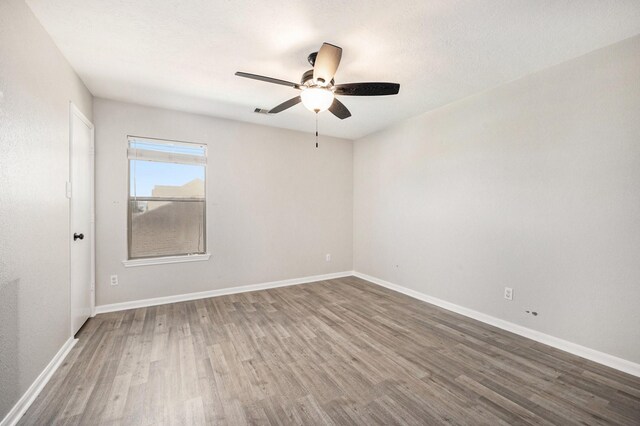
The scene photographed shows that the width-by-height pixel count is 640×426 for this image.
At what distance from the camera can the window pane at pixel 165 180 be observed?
350 centimetres

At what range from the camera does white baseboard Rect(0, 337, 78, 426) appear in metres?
1.55

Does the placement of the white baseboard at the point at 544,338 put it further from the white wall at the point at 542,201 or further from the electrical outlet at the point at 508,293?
the electrical outlet at the point at 508,293

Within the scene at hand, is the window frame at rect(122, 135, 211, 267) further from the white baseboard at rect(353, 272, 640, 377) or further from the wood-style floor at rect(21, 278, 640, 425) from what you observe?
the white baseboard at rect(353, 272, 640, 377)

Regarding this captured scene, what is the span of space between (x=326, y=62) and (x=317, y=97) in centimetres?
27

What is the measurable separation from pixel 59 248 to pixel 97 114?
185 cm

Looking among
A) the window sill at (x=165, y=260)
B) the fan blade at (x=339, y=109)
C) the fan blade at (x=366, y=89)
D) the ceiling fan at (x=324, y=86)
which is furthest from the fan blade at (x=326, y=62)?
the window sill at (x=165, y=260)

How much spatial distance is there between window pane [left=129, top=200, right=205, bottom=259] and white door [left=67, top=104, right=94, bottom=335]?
467 mm

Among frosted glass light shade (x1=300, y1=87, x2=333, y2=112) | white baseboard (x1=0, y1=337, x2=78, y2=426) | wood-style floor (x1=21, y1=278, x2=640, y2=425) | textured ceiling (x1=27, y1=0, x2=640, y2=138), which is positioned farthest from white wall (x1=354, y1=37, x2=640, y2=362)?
white baseboard (x1=0, y1=337, x2=78, y2=426)

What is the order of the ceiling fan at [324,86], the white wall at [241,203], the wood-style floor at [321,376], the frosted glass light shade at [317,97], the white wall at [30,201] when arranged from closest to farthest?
the white wall at [30,201] < the wood-style floor at [321,376] < the ceiling fan at [324,86] < the frosted glass light shade at [317,97] < the white wall at [241,203]

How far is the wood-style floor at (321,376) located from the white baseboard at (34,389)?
1.7 inches

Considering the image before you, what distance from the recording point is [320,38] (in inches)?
81.9

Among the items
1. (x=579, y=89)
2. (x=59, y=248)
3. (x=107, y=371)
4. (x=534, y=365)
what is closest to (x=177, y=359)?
A: (x=107, y=371)

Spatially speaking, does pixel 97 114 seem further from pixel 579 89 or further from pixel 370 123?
pixel 579 89

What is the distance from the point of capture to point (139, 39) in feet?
6.93
